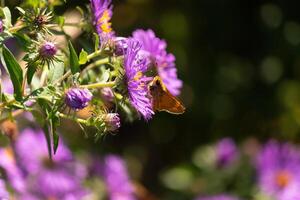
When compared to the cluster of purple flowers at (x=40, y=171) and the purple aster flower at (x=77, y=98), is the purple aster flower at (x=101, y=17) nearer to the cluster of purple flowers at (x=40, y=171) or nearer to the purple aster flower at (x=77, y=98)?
the purple aster flower at (x=77, y=98)

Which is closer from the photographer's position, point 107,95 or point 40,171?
point 107,95

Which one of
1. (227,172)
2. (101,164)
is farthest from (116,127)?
(227,172)

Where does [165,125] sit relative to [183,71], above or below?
below

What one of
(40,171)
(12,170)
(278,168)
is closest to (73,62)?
(12,170)

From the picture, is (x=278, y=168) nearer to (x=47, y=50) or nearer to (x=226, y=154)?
(x=226, y=154)

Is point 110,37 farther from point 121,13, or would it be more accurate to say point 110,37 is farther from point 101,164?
point 121,13

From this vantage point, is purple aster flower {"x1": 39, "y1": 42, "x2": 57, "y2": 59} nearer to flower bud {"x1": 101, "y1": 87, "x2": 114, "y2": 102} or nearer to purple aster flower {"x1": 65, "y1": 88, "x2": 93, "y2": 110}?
purple aster flower {"x1": 65, "y1": 88, "x2": 93, "y2": 110}

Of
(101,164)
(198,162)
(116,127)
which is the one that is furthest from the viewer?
(198,162)
